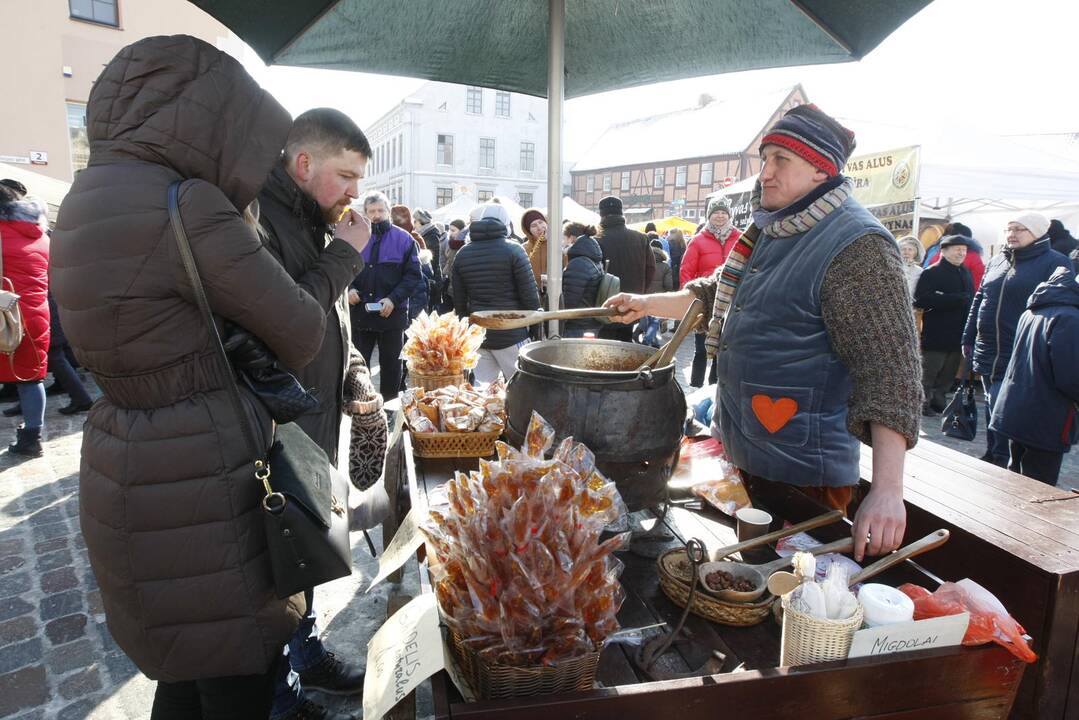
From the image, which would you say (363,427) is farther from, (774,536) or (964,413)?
(964,413)

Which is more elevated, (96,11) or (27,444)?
(96,11)

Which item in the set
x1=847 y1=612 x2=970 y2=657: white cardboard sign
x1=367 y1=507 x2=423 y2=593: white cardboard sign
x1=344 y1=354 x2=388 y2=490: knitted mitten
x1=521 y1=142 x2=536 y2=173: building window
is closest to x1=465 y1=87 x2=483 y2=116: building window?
x1=521 y1=142 x2=536 y2=173: building window

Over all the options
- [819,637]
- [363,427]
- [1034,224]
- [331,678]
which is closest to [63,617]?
[331,678]

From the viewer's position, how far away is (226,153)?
1453 mm

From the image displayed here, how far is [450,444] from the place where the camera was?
232 centimetres

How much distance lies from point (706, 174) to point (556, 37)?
1563 inches

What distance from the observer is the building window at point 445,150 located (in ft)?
142

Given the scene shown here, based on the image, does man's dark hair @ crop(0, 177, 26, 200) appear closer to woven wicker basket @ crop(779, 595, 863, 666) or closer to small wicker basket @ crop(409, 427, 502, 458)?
small wicker basket @ crop(409, 427, 502, 458)

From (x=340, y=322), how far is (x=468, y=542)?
1.29 meters

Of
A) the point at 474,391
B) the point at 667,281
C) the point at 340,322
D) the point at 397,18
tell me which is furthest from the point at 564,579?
the point at 667,281

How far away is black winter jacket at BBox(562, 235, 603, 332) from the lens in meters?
6.39

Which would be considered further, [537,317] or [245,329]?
[537,317]

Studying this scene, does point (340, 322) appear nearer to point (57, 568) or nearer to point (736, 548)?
point (736, 548)

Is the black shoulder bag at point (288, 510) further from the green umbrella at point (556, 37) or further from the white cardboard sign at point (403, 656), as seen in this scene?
the green umbrella at point (556, 37)
